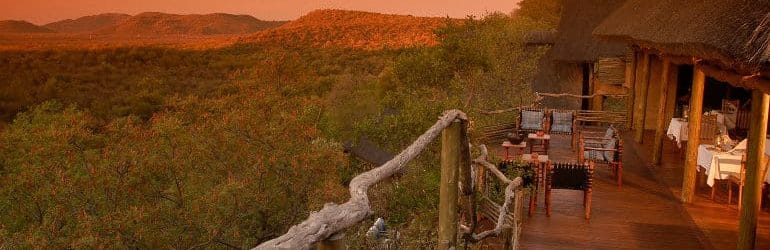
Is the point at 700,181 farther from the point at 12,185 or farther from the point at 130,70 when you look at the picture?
the point at 130,70

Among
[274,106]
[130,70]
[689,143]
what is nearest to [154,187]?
[274,106]

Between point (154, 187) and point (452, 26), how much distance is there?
475 inches

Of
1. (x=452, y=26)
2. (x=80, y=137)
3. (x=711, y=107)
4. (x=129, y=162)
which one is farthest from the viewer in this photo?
(x=452, y=26)

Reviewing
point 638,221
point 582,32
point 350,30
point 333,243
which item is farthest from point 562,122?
point 350,30

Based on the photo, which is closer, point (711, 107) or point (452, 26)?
point (711, 107)

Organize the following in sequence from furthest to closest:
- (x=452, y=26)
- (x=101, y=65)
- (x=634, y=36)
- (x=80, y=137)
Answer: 1. (x=101, y=65)
2. (x=452, y=26)
3. (x=634, y=36)
4. (x=80, y=137)

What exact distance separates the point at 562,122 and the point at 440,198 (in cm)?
640

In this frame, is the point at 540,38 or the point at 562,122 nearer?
the point at 562,122

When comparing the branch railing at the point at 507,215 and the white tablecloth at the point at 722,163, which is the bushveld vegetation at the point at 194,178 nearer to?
the branch railing at the point at 507,215

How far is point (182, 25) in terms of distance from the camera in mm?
71250

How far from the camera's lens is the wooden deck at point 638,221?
597cm

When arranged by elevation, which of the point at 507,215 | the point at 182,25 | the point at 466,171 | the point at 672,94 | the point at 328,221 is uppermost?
the point at 182,25

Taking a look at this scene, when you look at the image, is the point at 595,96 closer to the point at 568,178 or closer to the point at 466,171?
the point at 568,178

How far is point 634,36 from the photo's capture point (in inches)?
334
